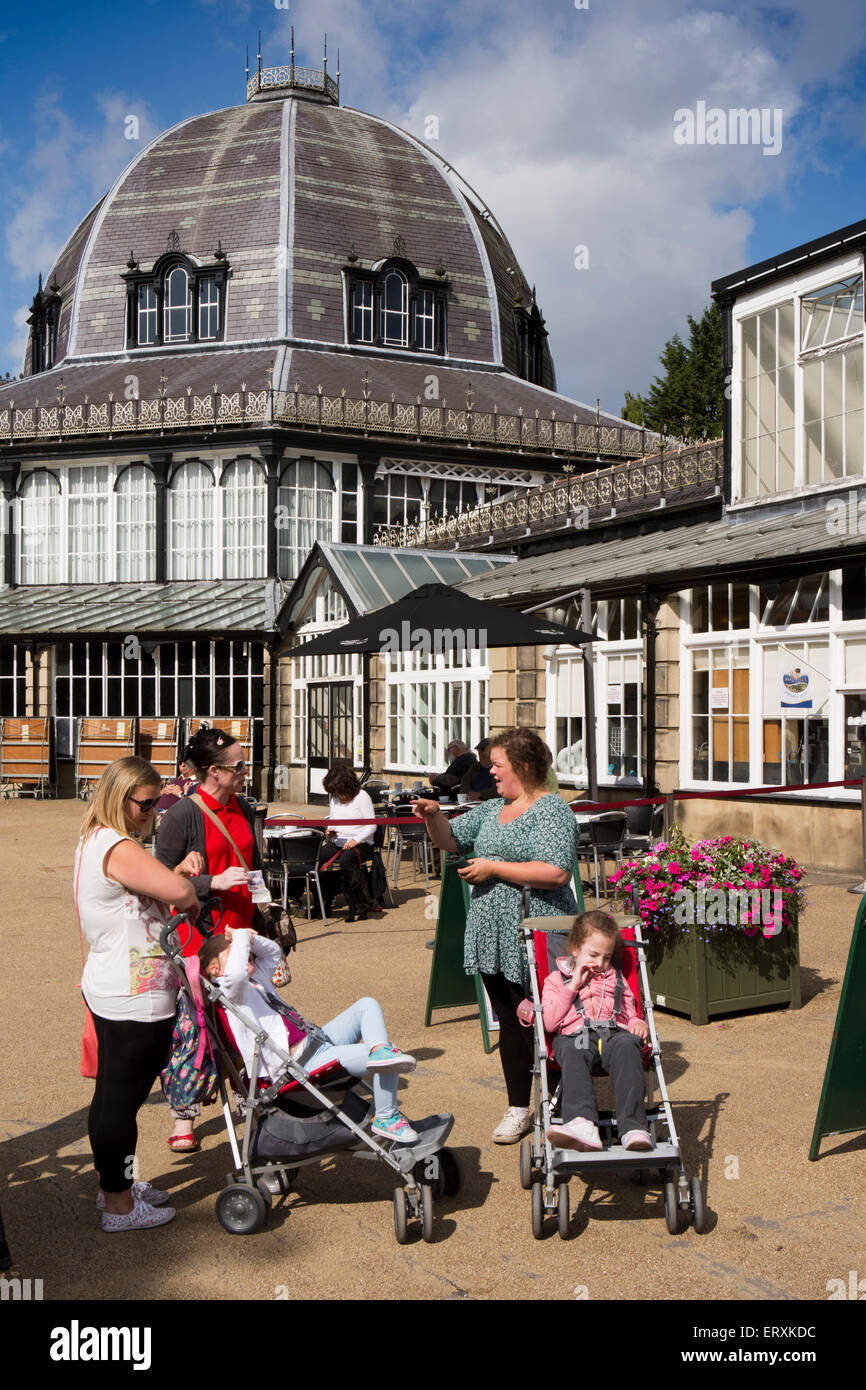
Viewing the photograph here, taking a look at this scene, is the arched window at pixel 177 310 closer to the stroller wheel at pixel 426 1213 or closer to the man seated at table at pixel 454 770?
the man seated at table at pixel 454 770

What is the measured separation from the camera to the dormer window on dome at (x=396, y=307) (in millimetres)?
35281

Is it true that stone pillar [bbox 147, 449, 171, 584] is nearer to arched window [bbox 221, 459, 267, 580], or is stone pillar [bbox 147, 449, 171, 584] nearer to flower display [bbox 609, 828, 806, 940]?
arched window [bbox 221, 459, 267, 580]

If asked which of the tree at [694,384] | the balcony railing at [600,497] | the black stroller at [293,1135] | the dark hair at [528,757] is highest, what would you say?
the tree at [694,384]

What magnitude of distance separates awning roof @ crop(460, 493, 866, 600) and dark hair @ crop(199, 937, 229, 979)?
875 cm

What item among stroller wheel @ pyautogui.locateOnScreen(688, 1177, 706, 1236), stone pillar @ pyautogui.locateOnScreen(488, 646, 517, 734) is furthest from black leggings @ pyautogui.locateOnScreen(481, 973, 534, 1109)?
stone pillar @ pyautogui.locateOnScreen(488, 646, 517, 734)

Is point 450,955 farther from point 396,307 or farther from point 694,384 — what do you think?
point 694,384

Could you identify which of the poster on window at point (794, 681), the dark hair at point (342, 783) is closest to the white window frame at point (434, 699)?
the poster on window at point (794, 681)

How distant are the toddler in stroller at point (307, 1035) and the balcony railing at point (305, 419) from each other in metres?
26.5

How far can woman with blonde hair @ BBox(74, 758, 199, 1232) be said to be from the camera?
4363 mm

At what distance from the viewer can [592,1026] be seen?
4.80 m

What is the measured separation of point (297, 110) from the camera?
3831cm

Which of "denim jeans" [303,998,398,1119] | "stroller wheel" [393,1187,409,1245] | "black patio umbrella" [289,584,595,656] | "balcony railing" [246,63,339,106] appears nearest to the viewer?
"stroller wheel" [393,1187,409,1245]
